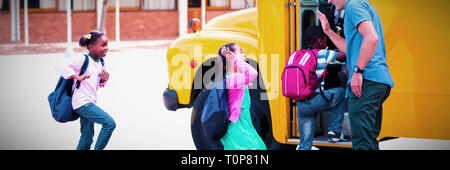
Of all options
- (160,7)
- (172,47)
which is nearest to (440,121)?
(172,47)

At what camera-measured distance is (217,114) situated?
14.4 ft

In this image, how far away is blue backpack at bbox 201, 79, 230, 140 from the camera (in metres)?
4.39

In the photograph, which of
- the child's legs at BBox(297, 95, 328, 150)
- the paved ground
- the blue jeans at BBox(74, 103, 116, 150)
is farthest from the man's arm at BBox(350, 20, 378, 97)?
the paved ground

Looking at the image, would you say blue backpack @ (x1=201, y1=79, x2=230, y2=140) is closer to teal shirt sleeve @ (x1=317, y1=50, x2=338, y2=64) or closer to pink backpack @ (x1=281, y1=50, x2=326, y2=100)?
pink backpack @ (x1=281, y1=50, x2=326, y2=100)

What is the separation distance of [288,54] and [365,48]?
49.2 inches

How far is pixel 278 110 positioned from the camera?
17.1ft

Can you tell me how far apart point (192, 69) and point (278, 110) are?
1237mm

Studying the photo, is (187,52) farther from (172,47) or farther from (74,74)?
(74,74)

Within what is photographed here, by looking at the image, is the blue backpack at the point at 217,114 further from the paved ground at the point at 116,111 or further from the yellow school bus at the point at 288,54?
the paved ground at the point at 116,111

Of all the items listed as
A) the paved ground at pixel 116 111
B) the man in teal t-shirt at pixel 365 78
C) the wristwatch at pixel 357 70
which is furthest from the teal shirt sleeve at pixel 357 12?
the paved ground at pixel 116 111

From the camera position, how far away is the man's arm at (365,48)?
3.96 m

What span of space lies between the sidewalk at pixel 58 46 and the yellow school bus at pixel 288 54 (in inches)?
515

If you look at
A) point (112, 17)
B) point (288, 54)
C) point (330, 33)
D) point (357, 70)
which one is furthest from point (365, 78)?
point (112, 17)
